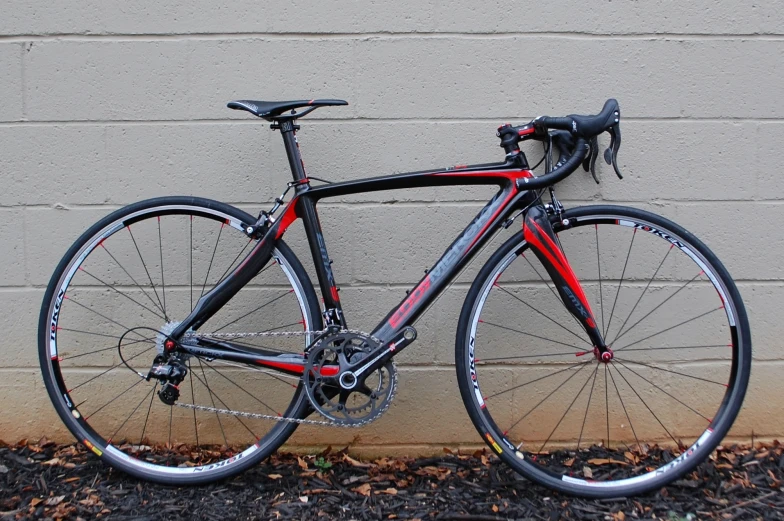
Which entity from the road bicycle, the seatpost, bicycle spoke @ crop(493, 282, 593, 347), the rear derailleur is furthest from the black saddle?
bicycle spoke @ crop(493, 282, 593, 347)

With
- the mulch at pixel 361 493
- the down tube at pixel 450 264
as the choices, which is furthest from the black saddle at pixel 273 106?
the mulch at pixel 361 493

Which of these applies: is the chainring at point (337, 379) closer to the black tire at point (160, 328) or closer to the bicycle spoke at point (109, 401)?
the black tire at point (160, 328)

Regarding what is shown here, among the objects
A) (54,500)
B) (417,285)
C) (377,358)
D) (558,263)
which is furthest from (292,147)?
(54,500)

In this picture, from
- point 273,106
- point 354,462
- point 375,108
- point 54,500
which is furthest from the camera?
point 354,462

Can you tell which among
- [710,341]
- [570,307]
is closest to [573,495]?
[570,307]

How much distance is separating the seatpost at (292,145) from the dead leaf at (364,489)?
4.16ft

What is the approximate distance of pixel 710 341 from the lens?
3000 mm

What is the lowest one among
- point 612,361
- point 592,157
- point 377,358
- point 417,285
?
point 612,361

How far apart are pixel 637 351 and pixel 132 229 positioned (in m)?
2.30

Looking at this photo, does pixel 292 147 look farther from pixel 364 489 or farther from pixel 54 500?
pixel 54 500

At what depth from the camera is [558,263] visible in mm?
2541

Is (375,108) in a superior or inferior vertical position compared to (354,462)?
superior

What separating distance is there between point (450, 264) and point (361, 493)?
1.00 m

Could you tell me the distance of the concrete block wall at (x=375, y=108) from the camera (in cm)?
280
